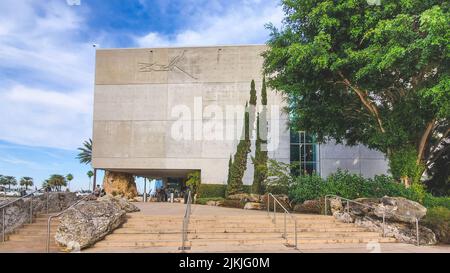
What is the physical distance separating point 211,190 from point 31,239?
22.0 m

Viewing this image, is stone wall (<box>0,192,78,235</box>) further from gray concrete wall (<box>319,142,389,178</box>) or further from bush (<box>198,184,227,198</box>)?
gray concrete wall (<box>319,142,389,178</box>)

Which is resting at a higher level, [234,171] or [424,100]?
[424,100]

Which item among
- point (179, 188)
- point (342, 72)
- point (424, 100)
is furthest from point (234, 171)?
point (179, 188)

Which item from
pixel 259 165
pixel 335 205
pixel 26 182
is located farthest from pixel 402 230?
pixel 26 182

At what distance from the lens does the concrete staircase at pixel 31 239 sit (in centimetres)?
1118

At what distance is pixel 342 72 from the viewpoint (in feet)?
60.2

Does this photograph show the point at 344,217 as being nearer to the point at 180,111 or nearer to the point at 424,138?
the point at 424,138

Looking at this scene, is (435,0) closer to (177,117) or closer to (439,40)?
(439,40)

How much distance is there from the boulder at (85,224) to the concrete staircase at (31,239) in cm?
55

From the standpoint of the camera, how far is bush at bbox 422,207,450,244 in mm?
13094

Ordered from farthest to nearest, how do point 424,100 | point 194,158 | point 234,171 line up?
point 194,158 → point 234,171 → point 424,100

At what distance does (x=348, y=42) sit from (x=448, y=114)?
16.1ft

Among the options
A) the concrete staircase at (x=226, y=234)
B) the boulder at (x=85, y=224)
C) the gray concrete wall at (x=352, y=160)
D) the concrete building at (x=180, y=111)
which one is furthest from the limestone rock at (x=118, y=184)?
the boulder at (x=85, y=224)

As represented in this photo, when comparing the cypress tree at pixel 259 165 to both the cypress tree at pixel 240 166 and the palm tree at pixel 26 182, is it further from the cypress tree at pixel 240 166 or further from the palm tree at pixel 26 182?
the palm tree at pixel 26 182
